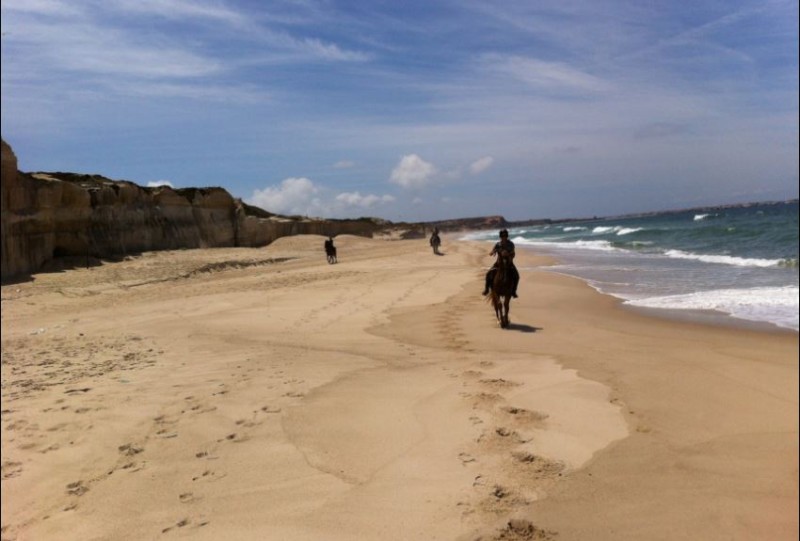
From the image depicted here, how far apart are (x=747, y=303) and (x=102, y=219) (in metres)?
21.7

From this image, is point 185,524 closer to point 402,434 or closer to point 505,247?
point 402,434

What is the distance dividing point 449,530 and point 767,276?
1386 cm

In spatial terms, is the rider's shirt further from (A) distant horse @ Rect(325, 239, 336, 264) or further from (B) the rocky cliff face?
(A) distant horse @ Rect(325, 239, 336, 264)

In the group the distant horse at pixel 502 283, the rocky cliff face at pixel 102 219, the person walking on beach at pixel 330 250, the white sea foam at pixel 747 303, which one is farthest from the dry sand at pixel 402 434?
the person walking on beach at pixel 330 250

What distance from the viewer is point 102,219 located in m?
21.5

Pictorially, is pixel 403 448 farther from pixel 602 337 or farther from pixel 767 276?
pixel 767 276

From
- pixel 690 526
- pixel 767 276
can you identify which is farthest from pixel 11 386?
pixel 767 276

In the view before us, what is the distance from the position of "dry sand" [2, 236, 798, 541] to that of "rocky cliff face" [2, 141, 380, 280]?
6.44m

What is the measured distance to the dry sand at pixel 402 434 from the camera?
10.5 ft

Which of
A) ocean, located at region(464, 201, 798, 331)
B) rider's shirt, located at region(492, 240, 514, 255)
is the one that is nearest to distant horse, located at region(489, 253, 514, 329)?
rider's shirt, located at region(492, 240, 514, 255)

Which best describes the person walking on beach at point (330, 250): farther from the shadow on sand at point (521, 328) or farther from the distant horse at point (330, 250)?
the shadow on sand at point (521, 328)

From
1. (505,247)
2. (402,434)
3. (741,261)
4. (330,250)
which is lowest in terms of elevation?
(402,434)

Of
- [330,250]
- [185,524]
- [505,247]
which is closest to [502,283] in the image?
[505,247]

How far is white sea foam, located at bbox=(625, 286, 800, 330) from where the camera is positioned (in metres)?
9.05
